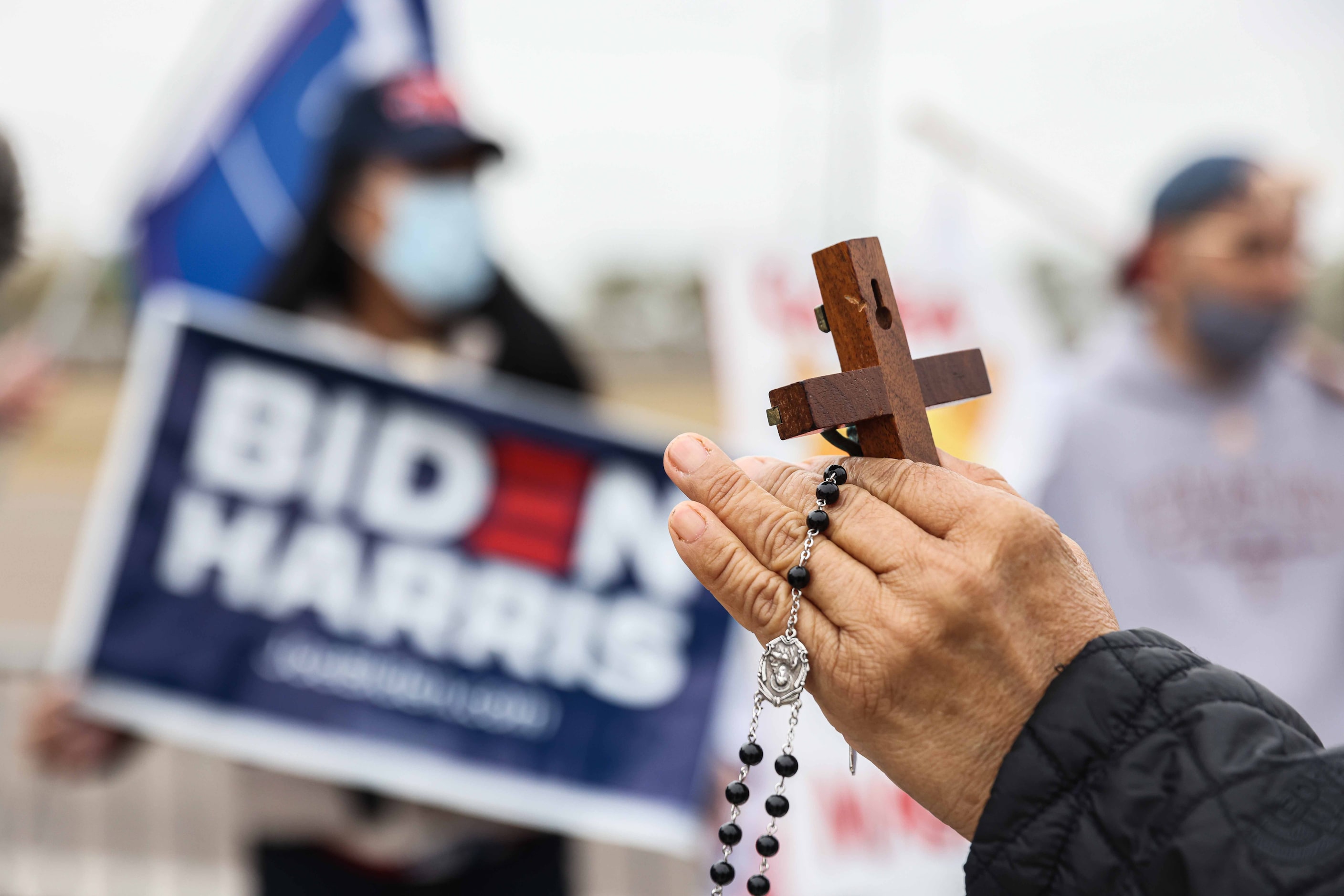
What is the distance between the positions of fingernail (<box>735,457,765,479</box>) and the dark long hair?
2033mm

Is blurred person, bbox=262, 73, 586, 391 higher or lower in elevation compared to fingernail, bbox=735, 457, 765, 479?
higher

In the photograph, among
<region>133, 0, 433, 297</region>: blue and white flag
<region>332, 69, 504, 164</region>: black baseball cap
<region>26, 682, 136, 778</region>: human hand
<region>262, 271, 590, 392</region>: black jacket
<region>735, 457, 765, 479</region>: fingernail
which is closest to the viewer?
<region>735, 457, 765, 479</region>: fingernail

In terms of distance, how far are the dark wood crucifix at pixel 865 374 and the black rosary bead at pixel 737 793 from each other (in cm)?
34

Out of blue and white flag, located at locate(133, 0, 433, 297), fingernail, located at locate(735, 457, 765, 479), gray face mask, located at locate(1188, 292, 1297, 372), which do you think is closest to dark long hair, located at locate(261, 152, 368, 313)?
blue and white flag, located at locate(133, 0, 433, 297)

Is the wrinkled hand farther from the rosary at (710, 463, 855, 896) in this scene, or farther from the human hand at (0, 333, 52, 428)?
the human hand at (0, 333, 52, 428)

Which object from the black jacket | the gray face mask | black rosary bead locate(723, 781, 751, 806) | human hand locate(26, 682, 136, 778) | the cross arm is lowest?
human hand locate(26, 682, 136, 778)

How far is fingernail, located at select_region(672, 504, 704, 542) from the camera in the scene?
0.93m

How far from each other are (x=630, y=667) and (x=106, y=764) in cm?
129

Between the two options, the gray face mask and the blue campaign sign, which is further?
the gray face mask

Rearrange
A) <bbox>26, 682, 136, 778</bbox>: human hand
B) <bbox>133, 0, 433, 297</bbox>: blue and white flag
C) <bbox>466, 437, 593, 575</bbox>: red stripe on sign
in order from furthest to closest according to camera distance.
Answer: <bbox>133, 0, 433, 297</bbox>: blue and white flag
<bbox>466, 437, 593, 575</bbox>: red stripe on sign
<bbox>26, 682, 136, 778</bbox>: human hand

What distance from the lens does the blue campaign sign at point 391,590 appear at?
2.39 metres

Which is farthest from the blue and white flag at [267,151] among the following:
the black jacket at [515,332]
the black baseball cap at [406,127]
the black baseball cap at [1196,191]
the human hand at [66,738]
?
the black baseball cap at [1196,191]

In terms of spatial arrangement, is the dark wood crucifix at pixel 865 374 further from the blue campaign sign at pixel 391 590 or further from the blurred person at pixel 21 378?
the blurred person at pixel 21 378

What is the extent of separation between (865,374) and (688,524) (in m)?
0.21
